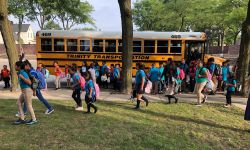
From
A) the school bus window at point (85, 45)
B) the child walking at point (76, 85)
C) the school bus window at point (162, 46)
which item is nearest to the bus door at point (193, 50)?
the school bus window at point (162, 46)

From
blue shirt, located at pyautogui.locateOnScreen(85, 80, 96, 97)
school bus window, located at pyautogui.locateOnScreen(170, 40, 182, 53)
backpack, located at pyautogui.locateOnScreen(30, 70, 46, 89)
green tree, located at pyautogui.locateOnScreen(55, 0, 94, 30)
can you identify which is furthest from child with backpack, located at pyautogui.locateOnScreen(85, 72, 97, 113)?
green tree, located at pyautogui.locateOnScreen(55, 0, 94, 30)

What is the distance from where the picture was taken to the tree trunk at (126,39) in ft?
47.1

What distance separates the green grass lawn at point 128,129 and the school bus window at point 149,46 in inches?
296

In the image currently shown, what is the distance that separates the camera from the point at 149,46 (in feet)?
60.4

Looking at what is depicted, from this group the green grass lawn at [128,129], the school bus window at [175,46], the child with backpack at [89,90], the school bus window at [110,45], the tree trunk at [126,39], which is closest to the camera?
the green grass lawn at [128,129]

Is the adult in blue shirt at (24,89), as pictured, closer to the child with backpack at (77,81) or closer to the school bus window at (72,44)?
the child with backpack at (77,81)

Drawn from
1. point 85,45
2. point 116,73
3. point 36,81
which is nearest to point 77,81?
point 36,81

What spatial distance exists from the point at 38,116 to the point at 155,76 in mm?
6850

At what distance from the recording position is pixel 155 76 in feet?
49.8

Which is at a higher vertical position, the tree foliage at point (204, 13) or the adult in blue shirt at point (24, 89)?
the tree foliage at point (204, 13)

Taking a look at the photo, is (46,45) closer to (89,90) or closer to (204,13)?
(89,90)

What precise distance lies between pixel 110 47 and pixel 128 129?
10.6 meters

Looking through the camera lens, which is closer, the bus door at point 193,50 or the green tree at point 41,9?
the bus door at point 193,50

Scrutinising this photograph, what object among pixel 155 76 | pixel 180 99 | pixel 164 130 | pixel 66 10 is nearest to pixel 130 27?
pixel 155 76
